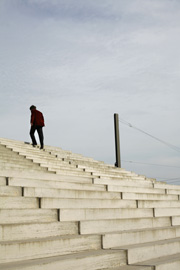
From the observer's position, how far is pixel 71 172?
26.6 ft

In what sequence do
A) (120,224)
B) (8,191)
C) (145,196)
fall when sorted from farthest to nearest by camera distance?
(145,196) → (120,224) → (8,191)

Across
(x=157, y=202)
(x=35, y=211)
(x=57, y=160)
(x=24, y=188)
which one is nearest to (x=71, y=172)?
(x=57, y=160)

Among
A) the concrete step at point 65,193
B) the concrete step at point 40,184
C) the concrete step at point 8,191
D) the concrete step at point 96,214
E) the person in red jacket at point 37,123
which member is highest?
the person in red jacket at point 37,123

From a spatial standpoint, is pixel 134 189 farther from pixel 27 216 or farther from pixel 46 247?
pixel 46 247

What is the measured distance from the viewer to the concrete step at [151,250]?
4.13m

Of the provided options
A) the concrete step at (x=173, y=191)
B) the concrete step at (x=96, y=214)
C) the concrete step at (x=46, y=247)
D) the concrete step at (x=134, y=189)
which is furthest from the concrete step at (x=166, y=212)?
the concrete step at (x=46, y=247)

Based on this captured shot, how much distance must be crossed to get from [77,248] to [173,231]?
86.1 inches

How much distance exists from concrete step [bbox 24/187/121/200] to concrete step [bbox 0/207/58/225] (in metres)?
0.63

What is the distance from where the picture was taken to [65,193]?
17.5ft

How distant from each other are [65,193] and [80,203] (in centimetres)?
33

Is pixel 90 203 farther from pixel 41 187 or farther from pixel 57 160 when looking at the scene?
pixel 57 160

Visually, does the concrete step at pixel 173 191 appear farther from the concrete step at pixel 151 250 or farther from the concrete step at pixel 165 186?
Answer: the concrete step at pixel 151 250

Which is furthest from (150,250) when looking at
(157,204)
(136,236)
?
(157,204)

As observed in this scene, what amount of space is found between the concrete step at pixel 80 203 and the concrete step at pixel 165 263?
1278 millimetres
